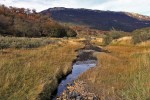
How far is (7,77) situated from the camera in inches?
615

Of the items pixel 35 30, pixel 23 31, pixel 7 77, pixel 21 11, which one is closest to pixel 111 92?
pixel 7 77

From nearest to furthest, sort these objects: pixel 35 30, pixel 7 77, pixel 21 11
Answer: pixel 7 77, pixel 35 30, pixel 21 11

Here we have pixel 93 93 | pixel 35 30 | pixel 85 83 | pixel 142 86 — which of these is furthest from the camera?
pixel 35 30

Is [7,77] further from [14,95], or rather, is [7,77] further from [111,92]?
[111,92]

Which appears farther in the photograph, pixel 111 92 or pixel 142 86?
pixel 111 92

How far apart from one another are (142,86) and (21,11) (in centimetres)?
18980

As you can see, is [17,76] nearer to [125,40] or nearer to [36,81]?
[36,81]

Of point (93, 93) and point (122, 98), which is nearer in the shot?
point (122, 98)

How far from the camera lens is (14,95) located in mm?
13367

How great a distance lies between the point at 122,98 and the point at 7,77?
18.6ft

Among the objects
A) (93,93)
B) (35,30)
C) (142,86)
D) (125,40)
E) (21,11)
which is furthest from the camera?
(21,11)

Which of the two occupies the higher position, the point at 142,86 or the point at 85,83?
the point at 142,86

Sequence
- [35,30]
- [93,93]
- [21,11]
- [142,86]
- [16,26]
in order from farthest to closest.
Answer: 1. [21,11]
2. [35,30]
3. [16,26]
4. [93,93]
5. [142,86]

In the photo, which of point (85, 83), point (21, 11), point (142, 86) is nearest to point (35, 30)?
point (21, 11)
